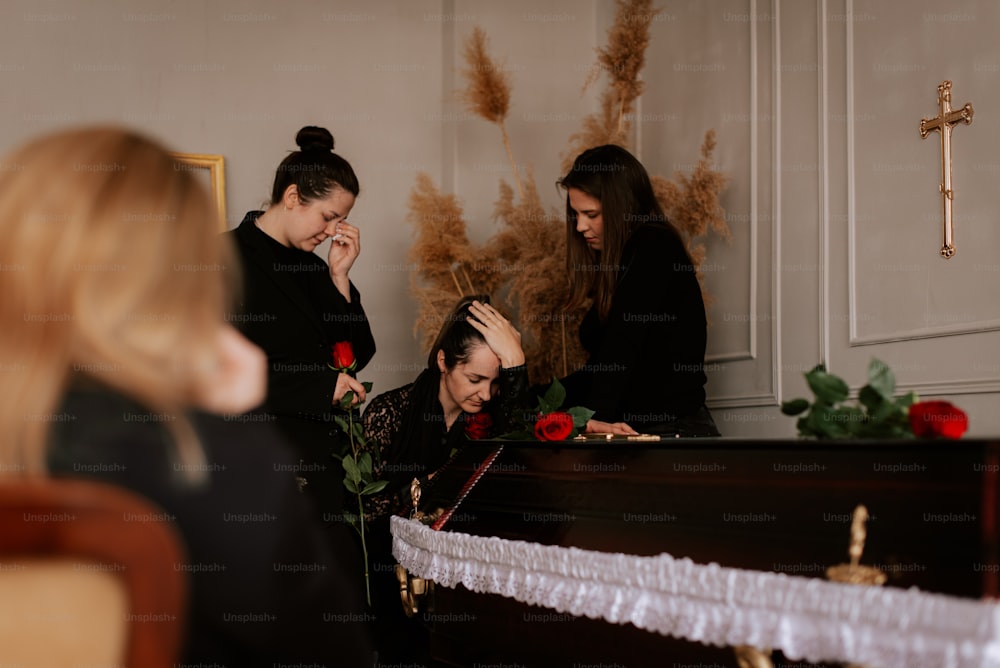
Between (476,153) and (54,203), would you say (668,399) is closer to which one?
(476,153)

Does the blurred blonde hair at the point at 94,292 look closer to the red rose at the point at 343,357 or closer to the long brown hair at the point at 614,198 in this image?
the red rose at the point at 343,357

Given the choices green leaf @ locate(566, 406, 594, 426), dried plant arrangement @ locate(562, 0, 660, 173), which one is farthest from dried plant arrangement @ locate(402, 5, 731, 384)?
green leaf @ locate(566, 406, 594, 426)

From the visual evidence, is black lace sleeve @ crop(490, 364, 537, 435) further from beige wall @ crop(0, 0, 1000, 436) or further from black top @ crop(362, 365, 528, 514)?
beige wall @ crop(0, 0, 1000, 436)

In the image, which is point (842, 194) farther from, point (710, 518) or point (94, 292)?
point (94, 292)

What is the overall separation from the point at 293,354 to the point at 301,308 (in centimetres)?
19

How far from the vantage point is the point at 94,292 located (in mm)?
1112

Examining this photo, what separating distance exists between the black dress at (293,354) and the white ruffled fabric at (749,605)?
1457mm

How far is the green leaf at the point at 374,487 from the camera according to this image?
379 cm

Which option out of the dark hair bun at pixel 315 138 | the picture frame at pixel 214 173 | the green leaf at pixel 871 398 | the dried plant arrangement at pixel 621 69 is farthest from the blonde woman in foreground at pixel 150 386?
the picture frame at pixel 214 173

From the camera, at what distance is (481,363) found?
4035 mm

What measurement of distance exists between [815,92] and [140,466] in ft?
13.1

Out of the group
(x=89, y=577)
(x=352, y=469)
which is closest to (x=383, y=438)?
(x=352, y=469)

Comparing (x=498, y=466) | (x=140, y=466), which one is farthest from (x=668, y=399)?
(x=140, y=466)

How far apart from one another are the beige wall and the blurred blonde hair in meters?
2.58
